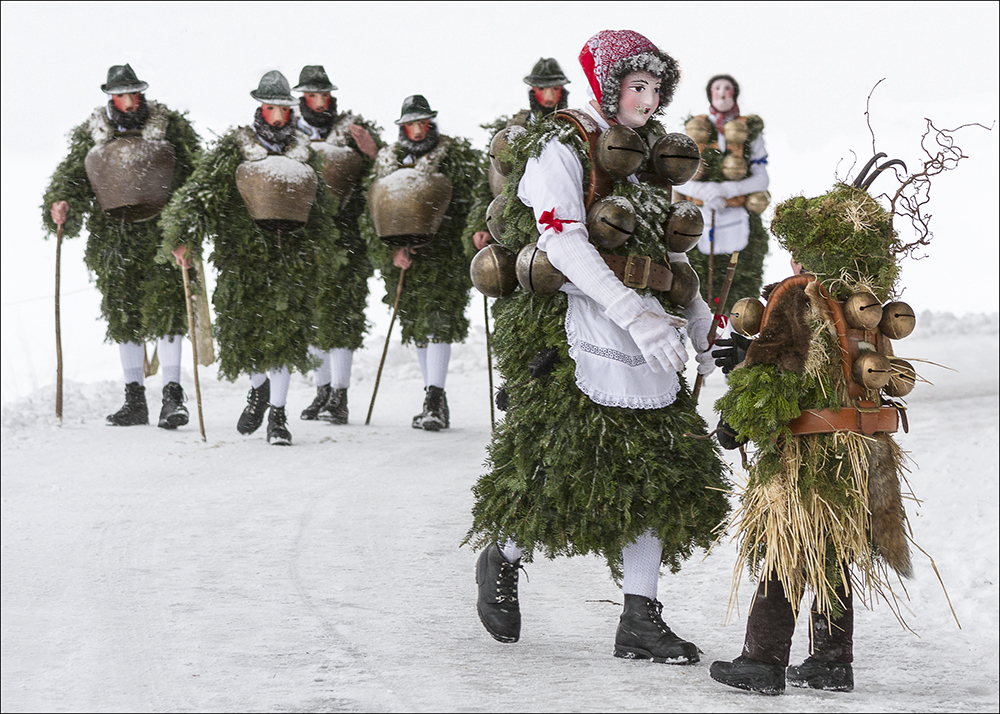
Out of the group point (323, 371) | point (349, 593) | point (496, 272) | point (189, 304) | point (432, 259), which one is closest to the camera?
point (496, 272)

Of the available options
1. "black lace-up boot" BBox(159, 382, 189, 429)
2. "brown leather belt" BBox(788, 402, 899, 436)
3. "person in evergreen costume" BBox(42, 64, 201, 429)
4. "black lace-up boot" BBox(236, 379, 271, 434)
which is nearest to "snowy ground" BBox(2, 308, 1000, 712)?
"black lace-up boot" BBox(236, 379, 271, 434)

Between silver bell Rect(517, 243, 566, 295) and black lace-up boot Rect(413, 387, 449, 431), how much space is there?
467cm

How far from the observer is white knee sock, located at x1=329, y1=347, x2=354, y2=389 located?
8586mm

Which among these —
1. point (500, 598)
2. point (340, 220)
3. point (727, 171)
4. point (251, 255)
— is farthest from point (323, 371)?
point (500, 598)

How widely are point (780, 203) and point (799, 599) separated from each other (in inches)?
47.3

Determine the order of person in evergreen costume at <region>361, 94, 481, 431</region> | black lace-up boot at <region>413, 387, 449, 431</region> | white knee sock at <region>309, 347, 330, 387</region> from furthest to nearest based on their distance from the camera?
white knee sock at <region>309, 347, 330, 387</region> < black lace-up boot at <region>413, 387, 449, 431</region> < person in evergreen costume at <region>361, 94, 481, 431</region>

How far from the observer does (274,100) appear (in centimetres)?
741

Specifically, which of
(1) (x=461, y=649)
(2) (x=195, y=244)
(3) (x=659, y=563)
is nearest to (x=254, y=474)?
(2) (x=195, y=244)

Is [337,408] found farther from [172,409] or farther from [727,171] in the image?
[727,171]

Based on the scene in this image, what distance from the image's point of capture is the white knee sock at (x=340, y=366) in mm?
8586

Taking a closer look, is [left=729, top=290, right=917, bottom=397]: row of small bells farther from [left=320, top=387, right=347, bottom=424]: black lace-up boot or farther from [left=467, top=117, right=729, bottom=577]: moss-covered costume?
[left=320, top=387, right=347, bottom=424]: black lace-up boot

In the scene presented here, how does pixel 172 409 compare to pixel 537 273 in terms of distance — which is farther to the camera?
pixel 172 409

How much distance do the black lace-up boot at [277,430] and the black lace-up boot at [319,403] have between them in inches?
51.4

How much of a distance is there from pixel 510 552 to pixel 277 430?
4097mm
